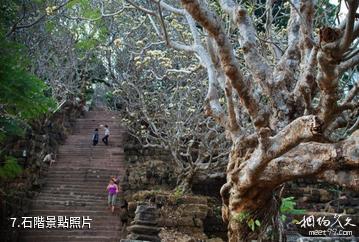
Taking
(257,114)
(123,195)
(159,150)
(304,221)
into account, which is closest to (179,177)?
(123,195)

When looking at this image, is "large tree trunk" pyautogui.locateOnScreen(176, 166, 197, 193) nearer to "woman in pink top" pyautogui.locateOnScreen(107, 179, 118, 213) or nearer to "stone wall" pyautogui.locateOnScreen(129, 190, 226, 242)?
"stone wall" pyautogui.locateOnScreen(129, 190, 226, 242)

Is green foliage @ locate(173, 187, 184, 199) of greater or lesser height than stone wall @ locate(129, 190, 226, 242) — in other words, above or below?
above

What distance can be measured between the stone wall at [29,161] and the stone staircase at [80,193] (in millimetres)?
398

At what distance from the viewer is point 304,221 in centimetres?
841

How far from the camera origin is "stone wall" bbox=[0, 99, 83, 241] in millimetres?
12586

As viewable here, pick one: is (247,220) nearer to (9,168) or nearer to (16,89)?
(16,89)

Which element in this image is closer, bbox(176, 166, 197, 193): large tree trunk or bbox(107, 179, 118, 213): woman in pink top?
bbox(107, 179, 118, 213): woman in pink top

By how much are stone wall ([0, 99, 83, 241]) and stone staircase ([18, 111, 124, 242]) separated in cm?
40

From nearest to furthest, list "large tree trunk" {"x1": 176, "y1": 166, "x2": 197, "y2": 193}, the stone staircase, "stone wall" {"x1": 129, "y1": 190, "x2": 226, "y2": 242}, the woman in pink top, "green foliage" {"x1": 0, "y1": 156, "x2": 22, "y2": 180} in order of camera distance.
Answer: "green foliage" {"x1": 0, "y1": 156, "x2": 22, "y2": 180}, "stone wall" {"x1": 129, "y1": 190, "x2": 226, "y2": 242}, the stone staircase, the woman in pink top, "large tree trunk" {"x1": 176, "y1": 166, "x2": 197, "y2": 193}

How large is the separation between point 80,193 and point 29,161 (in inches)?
83.9

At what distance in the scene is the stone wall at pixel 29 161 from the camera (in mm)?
12586

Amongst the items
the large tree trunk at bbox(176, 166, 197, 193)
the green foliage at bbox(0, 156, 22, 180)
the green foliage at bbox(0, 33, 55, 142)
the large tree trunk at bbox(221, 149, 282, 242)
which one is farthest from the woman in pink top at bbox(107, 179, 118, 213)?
the large tree trunk at bbox(221, 149, 282, 242)

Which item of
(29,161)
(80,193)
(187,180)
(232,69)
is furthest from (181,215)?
(232,69)

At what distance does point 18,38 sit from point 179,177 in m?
7.51
